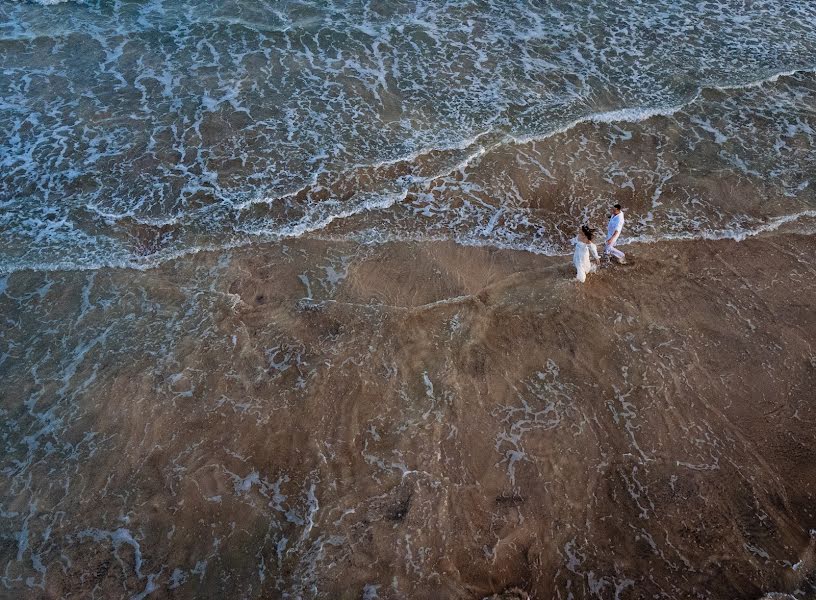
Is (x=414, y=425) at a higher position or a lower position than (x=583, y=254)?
lower

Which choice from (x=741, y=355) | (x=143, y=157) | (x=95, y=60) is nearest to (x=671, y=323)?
(x=741, y=355)

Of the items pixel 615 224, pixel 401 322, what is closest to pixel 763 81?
pixel 615 224

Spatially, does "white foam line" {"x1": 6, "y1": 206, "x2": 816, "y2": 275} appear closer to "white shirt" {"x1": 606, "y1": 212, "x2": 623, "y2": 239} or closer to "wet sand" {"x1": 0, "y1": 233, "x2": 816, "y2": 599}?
"wet sand" {"x1": 0, "y1": 233, "x2": 816, "y2": 599}

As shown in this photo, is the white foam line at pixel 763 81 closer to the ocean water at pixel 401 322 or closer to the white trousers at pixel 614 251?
the ocean water at pixel 401 322

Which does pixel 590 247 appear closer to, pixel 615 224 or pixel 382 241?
pixel 615 224

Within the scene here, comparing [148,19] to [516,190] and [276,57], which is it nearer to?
[276,57]

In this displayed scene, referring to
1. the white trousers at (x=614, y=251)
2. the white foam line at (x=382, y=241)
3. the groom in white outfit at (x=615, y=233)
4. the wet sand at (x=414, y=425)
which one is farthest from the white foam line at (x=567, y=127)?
the white trousers at (x=614, y=251)
